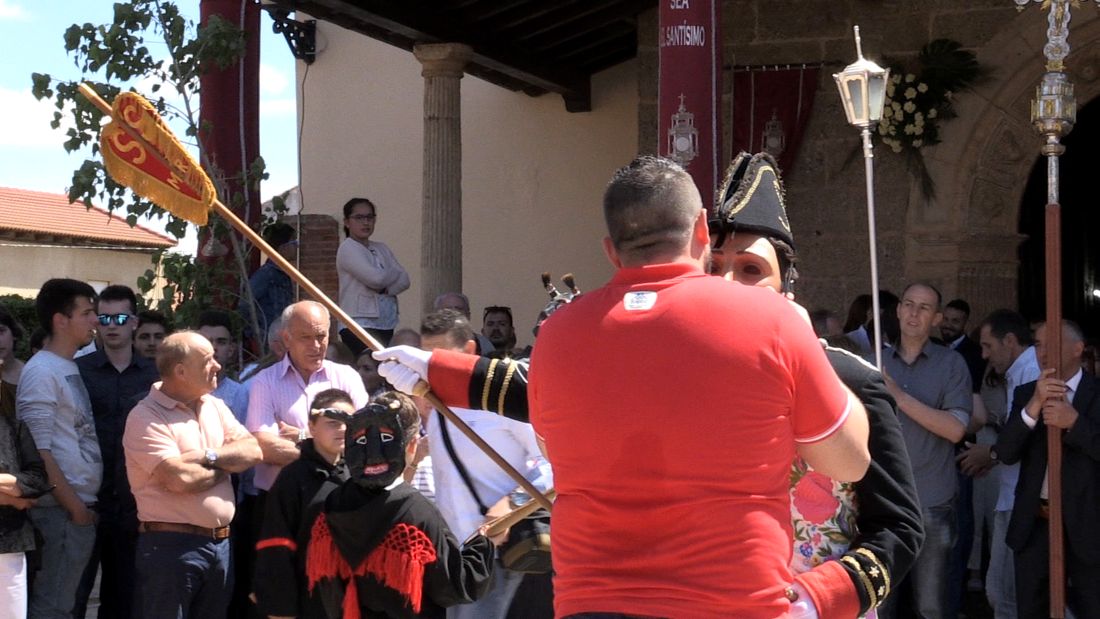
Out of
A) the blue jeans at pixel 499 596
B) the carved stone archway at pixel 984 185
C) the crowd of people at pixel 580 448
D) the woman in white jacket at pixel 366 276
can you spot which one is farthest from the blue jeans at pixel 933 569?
the carved stone archway at pixel 984 185

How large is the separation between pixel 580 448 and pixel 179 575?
3.56 meters

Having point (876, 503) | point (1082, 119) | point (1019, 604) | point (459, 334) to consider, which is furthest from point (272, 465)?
point (1082, 119)

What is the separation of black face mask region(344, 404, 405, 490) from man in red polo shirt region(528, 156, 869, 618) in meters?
2.26

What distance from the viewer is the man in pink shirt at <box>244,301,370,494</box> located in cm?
611

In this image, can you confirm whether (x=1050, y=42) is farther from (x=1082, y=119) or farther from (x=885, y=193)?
(x=1082, y=119)

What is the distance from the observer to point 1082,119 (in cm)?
1323

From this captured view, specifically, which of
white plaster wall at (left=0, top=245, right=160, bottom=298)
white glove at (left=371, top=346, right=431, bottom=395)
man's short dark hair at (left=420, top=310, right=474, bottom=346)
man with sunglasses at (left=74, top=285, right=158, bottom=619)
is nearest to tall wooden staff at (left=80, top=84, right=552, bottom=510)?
white glove at (left=371, top=346, right=431, bottom=395)

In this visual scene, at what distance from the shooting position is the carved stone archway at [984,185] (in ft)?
35.3

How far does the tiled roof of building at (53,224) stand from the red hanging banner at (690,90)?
29989mm

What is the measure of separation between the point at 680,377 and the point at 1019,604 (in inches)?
180

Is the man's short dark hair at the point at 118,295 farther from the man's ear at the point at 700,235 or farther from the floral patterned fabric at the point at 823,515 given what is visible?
the man's ear at the point at 700,235

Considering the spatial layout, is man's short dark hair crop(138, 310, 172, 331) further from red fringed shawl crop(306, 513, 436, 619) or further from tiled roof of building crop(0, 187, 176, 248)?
tiled roof of building crop(0, 187, 176, 248)

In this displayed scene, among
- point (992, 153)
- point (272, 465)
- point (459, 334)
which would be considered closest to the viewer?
point (459, 334)

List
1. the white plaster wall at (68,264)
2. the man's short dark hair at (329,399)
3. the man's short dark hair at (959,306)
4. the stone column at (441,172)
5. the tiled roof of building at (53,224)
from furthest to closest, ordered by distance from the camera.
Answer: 1. the tiled roof of building at (53,224)
2. the white plaster wall at (68,264)
3. the stone column at (441,172)
4. the man's short dark hair at (959,306)
5. the man's short dark hair at (329,399)
